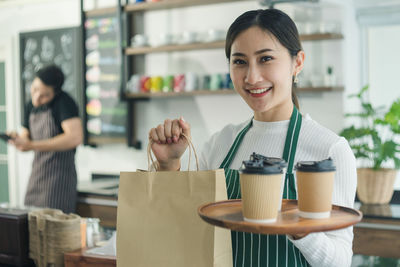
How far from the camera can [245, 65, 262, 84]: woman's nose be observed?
113 centimetres

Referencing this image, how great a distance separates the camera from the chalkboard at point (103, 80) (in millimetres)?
4004

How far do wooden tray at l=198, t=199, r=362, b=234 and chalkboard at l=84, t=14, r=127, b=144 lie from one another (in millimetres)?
3123

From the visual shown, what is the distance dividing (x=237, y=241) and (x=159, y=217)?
229 millimetres

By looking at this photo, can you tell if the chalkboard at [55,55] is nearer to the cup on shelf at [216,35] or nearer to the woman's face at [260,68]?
the cup on shelf at [216,35]

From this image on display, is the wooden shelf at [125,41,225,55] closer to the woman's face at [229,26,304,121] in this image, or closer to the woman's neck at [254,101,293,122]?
the woman's neck at [254,101,293,122]

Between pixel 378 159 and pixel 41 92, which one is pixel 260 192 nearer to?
pixel 378 159

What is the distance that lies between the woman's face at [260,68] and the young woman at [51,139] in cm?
212

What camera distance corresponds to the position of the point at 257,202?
0.89 metres

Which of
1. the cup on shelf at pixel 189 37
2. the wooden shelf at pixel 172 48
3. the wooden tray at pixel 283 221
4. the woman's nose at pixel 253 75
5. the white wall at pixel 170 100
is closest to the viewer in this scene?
the wooden tray at pixel 283 221

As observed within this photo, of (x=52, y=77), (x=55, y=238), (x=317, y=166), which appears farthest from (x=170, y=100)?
(x=317, y=166)

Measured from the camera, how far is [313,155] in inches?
47.3

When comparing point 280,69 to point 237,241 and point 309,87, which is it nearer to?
point 237,241

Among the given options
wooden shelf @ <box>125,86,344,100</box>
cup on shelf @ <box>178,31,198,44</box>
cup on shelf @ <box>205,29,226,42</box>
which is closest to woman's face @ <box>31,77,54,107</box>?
wooden shelf @ <box>125,86,344,100</box>

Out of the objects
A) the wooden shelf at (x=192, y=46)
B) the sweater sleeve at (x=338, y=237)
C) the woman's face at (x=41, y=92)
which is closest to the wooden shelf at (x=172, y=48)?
the wooden shelf at (x=192, y=46)
